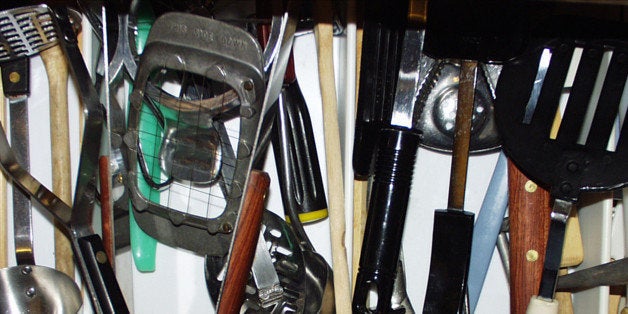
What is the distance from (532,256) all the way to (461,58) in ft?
0.76

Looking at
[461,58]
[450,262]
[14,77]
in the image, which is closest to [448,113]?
[461,58]

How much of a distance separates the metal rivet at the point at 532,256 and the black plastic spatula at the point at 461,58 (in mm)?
69

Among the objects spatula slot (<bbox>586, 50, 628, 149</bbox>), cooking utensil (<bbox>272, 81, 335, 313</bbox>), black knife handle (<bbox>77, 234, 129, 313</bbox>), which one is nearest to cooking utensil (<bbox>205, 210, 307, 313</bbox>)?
cooking utensil (<bbox>272, 81, 335, 313</bbox>)

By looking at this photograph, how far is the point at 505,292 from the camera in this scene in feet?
3.22

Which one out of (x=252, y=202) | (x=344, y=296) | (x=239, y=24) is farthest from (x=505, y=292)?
(x=239, y=24)

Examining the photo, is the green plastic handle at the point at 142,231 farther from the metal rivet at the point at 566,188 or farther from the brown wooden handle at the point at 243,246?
the metal rivet at the point at 566,188

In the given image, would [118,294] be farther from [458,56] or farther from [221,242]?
[458,56]

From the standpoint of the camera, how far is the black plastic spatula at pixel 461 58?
0.87 metres

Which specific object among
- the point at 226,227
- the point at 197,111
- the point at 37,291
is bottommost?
the point at 37,291

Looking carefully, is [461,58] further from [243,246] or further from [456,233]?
[243,246]

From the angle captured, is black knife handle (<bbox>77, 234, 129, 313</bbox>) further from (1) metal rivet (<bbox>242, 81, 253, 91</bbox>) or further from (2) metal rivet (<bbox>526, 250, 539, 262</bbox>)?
(2) metal rivet (<bbox>526, 250, 539, 262</bbox>)

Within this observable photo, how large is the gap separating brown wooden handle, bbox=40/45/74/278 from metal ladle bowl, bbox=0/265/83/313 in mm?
20

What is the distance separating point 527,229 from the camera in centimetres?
88

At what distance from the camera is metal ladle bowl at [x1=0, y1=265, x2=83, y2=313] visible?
0.93 meters
